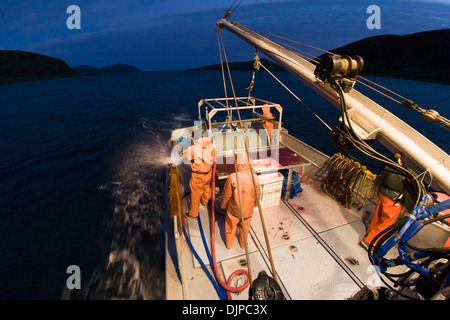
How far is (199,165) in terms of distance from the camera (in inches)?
161

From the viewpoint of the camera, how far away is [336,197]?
17.2ft

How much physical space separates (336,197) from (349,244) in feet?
5.25

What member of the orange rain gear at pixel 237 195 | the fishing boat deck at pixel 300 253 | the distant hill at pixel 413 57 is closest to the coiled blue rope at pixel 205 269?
the fishing boat deck at pixel 300 253

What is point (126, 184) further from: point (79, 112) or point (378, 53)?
point (378, 53)

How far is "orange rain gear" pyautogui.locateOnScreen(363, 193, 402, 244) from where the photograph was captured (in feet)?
11.3

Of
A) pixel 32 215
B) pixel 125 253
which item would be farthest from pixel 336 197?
Result: pixel 32 215

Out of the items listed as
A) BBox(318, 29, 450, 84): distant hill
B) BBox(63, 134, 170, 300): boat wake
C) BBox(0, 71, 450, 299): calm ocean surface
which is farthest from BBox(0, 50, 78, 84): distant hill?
BBox(318, 29, 450, 84): distant hill

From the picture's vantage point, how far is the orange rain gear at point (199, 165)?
396 cm

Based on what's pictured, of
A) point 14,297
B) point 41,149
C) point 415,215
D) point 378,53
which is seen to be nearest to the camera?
point 415,215

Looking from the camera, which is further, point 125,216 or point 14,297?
point 125,216

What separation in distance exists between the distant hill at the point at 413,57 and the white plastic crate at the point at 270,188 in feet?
252

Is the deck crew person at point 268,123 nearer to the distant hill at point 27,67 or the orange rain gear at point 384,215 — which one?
the orange rain gear at point 384,215

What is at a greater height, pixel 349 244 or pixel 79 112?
pixel 79 112

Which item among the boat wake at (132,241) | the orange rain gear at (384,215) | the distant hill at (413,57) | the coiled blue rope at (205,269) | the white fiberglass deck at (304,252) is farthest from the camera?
the distant hill at (413,57)
